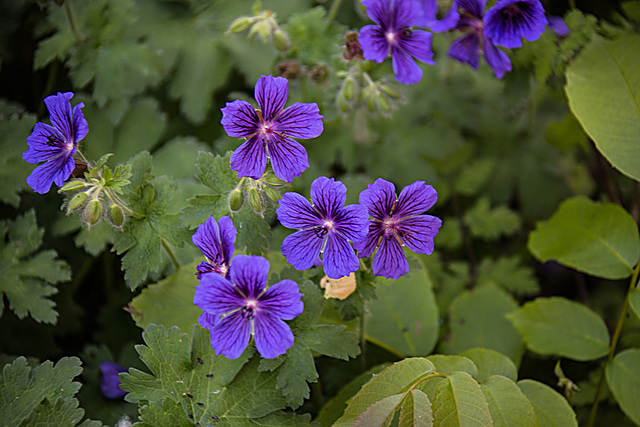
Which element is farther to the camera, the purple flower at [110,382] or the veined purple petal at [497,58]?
the purple flower at [110,382]

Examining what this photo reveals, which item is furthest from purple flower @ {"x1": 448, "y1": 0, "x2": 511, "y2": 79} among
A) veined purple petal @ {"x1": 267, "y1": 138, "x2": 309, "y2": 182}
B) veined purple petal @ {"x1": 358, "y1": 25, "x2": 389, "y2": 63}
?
veined purple petal @ {"x1": 267, "y1": 138, "x2": 309, "y2": 182}

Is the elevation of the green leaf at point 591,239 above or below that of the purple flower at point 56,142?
below

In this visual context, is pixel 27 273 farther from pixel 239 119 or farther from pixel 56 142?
pixel 239 119

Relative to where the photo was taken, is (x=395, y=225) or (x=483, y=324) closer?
(x=395, y=225)

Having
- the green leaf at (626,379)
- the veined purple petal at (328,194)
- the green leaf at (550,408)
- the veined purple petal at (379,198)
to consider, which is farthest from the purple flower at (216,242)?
the green leaf at (626,379)

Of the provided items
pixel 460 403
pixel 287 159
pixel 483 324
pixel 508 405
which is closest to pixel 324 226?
pixel 287 159

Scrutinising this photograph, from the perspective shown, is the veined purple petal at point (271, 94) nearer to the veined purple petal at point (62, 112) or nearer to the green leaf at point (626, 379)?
the veined purple petal at point (62, 112)
